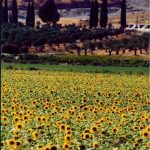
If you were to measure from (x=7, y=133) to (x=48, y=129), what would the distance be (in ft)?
3.39

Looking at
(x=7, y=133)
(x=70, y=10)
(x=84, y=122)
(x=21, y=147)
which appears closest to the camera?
(x=21, y=147)

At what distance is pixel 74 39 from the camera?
8069cm

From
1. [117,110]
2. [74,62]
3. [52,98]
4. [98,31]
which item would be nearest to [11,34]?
[98,31]

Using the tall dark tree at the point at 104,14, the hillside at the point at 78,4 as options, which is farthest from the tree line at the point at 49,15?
the hillside at the point at 78,4

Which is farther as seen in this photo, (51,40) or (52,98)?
(51,40)

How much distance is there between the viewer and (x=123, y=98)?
66.0 feet

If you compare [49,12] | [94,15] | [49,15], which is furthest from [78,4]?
[94,15]

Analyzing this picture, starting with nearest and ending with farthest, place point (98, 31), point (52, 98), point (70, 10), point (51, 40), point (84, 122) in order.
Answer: point (84, 122) → point (52, 98) → point (51, 40) → point (98, 31) → point (70, 10)

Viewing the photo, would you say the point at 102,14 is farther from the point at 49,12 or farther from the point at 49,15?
the point at 49,15

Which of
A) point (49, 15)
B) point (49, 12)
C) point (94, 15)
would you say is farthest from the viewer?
point (49, 15)

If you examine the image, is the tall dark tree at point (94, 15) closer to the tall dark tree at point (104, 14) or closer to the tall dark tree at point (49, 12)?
the tall dark tree at point (104, 14)

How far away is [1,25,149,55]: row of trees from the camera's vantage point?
7200 cm

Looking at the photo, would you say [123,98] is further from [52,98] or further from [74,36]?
[74,36]

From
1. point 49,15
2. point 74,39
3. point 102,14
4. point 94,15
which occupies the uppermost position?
point 102,14
